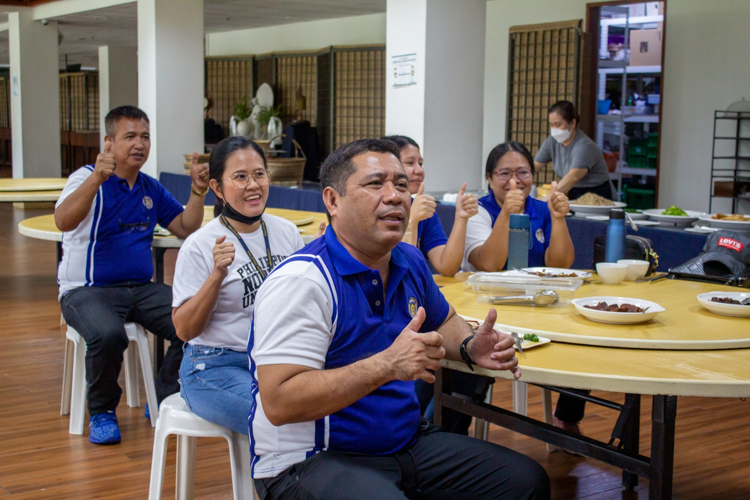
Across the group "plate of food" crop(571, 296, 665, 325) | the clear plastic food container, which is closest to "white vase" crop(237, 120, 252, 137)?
the clear plastic food container

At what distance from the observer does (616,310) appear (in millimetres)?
1979

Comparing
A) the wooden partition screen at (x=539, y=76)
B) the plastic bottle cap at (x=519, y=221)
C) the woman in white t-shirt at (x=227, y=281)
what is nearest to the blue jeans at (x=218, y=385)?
the woman in white t-shirt at (x=227, y=281)

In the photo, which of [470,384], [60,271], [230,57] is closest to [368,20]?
[230,57]

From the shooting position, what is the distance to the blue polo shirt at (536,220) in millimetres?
3016

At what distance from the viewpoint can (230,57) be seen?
508 inches

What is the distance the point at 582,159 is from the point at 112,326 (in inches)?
144

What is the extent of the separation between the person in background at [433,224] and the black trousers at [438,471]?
1.06 meters

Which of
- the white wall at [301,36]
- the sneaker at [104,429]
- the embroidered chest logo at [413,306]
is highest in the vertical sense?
the white wall at [301,36]

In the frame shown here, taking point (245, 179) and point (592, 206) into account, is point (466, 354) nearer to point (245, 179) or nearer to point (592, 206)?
point (245, 179)

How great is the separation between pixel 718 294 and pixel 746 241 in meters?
0.73

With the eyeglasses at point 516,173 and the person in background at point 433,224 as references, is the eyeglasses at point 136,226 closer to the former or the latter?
the person in background at point 433,224

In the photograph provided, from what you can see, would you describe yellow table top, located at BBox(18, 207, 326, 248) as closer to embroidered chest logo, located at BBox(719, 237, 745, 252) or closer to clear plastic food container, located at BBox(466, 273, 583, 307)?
clear plastic food container, located at BBox(466, 273, 583, 307)

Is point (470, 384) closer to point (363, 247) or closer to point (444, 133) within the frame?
point (363, 247)

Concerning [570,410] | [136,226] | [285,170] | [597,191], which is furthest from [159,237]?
[285,170]
